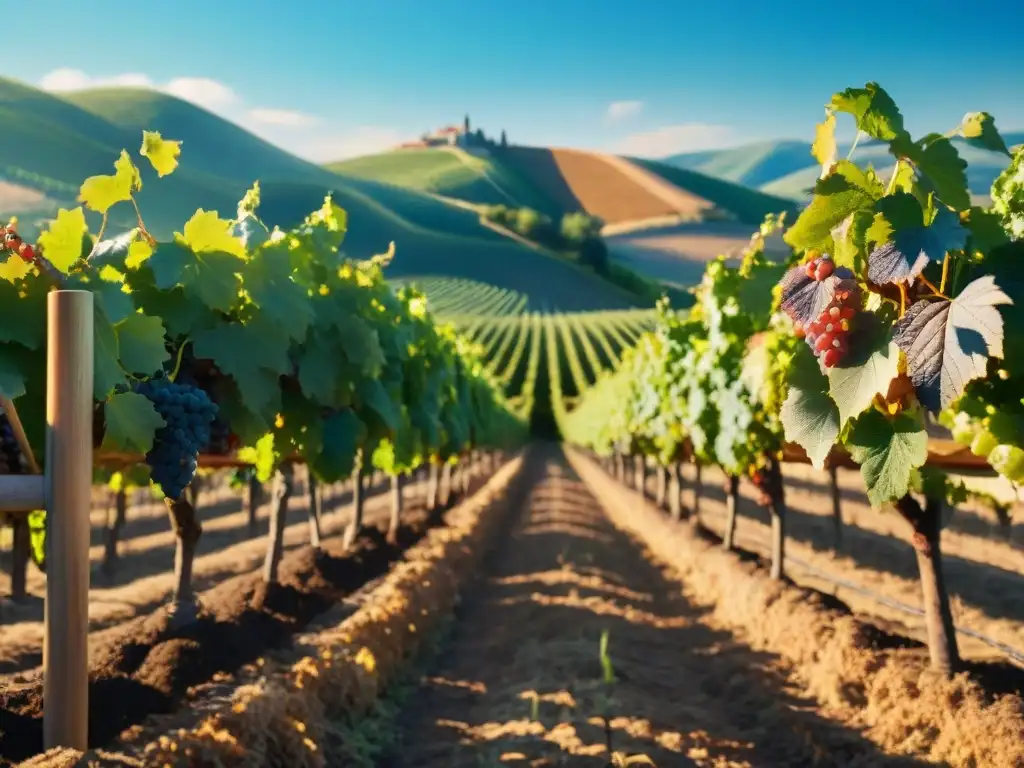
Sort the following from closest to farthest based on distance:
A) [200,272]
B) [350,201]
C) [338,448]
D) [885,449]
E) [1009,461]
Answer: [885,449] → [1009,461] → [200,272] → [338,448] → [350,201]

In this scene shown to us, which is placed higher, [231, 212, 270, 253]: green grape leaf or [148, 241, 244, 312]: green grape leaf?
[231, 212, 270, 253]: green grape leaf

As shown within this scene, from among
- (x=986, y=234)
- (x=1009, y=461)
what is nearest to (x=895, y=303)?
(x=986, y=234)

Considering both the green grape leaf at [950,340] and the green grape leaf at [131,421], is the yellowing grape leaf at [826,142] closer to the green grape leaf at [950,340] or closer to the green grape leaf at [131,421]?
the green grape leaf at [950,340]

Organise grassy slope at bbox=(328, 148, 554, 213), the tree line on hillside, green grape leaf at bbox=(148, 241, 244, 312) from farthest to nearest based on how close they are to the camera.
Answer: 1. grassy slope at bbox=(328, 148, 554, 213)
2. the tree line on hillside
3. green grape leaf at bbox=(148, 241, 244, 312)

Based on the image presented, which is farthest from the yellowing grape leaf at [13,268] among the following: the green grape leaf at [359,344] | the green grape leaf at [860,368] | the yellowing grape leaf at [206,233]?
the green grape leaf at [359,344]

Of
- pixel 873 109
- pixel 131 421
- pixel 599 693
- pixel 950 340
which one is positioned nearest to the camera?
pixel 950 340

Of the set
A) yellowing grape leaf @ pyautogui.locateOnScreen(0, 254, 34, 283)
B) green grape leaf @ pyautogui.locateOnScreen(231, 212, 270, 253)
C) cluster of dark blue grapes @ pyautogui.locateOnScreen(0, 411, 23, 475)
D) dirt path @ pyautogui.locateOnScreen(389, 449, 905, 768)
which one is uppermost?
green grape leaf @ pyautogui.locateOnScreen(231, 212, 270, 253)

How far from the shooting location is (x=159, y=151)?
154 inches

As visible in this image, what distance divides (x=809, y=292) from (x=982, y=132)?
69 cm

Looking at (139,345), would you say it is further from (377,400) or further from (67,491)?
(377,400)

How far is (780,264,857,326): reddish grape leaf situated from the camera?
303 centimetres

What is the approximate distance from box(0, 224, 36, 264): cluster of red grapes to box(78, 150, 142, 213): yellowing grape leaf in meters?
0.46

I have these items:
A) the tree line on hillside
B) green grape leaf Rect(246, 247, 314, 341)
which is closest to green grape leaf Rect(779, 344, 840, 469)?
green grape leaf Rect(246, 247, 314, 341)

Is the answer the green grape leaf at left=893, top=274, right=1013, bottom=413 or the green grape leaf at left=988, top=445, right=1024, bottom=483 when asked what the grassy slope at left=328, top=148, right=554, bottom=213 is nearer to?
the green grape leaf at left=988, top=445, right=1024, bottom=483
